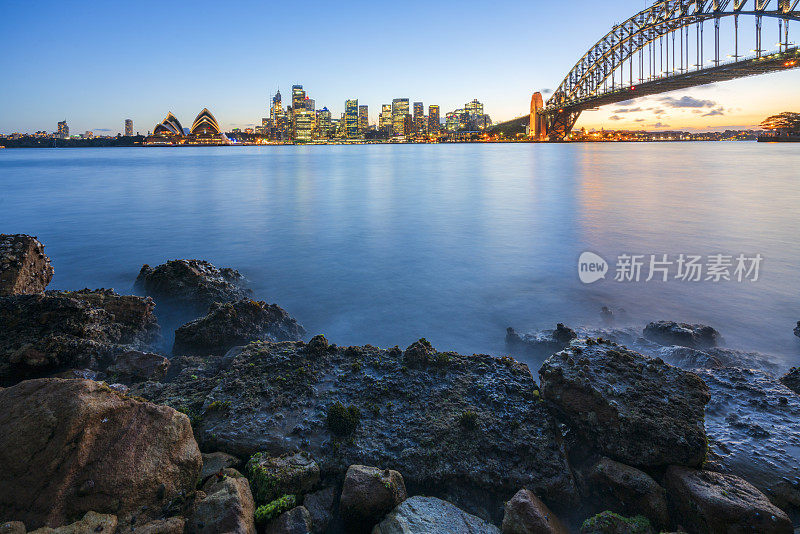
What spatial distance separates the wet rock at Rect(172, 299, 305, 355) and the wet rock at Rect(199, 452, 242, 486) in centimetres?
281

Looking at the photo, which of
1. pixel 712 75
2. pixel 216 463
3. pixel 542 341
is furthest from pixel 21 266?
pixel 712 75

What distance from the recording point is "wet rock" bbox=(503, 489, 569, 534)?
11.3ft

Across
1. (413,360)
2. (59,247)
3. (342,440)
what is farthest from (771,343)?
(59,247)

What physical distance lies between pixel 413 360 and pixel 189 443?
8.62 feet

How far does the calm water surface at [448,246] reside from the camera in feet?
29.4

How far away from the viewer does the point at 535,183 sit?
1350 inches

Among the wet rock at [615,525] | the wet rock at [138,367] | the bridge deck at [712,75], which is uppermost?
the bridge deck at [712,75]

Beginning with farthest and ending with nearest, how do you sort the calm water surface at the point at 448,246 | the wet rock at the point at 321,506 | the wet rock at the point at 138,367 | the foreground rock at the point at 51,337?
1. the calm water surface at the point at 448,246
2. the wet rock at the point at 138,367
3. the foreground rock at the point at 51,337
4. the wet rock at the point at 321,506

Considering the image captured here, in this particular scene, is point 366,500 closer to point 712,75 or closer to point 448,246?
point 448,246

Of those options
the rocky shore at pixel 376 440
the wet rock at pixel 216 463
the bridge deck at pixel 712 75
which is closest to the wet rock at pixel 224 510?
the rocky shore at pixel 376 440

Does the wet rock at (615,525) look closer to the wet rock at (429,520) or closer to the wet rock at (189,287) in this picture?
the wet rock at (429,520)

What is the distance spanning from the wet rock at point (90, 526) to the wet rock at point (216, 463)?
75 centimetres

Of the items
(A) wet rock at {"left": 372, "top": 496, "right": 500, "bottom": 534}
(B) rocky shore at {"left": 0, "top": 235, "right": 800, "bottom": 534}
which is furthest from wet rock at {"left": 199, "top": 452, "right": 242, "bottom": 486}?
(A) wet rock at {"left": 372, "top": 496, "right": 500, "bottom": 534}

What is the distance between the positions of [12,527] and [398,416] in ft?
10.3
